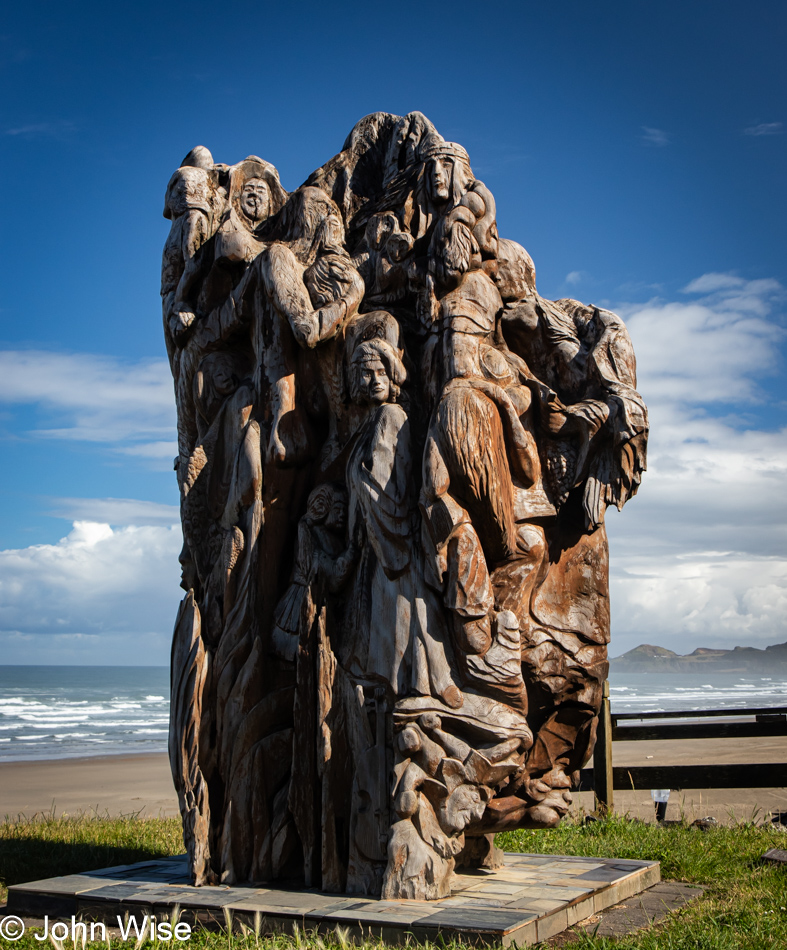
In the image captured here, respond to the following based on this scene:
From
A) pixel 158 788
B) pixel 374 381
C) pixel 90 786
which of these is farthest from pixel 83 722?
pixel 374 381

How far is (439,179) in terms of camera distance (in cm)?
609

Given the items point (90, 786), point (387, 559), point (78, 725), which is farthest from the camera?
point (78, 725)

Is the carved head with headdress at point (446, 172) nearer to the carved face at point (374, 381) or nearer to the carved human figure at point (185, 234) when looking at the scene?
the carved face at point (374, 381)

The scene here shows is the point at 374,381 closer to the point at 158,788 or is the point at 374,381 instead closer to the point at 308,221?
the point at 308,221

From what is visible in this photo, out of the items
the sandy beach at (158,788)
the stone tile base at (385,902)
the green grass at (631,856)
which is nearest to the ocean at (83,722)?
the sandy beach at (158,788)

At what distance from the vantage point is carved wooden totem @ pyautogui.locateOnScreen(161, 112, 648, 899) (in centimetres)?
512

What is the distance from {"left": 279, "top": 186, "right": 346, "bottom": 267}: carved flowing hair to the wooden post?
425 centimetres

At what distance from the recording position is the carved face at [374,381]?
224 inches

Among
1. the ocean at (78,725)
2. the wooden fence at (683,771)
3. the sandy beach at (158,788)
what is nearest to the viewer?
the wooden fence at (683,771)

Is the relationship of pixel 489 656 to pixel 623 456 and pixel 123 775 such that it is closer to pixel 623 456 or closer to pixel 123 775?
pixel 623 456

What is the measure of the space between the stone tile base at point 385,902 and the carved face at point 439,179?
13.2 ft

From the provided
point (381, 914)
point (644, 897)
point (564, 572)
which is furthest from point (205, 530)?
point (644, 897)

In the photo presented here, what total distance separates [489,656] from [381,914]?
53.7 inches

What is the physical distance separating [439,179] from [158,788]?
12.0 m
